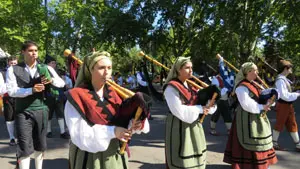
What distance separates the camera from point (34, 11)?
2309cm

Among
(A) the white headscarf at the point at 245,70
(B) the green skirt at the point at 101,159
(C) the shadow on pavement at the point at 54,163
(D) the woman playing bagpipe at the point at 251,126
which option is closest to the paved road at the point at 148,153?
(C) the shadow on pavement at the point at 54,163

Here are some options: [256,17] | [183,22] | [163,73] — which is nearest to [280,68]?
[163,73]

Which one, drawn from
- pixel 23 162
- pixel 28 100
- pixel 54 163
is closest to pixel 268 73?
pixel 54 163

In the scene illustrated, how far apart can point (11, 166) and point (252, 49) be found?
14.6 metres

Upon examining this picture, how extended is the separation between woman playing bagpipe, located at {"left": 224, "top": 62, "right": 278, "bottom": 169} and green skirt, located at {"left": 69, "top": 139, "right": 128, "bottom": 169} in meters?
2.33

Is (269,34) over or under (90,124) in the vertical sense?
over

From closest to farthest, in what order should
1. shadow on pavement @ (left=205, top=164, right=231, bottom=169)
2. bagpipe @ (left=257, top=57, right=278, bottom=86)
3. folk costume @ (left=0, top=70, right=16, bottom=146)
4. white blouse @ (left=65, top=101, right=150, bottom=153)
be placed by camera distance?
white blouse @ (left=65, top=101, right=150, bottom=153)
shadow on pavement @ (left=205, top=164, right=231, bottom=169)
folk costume @ (left=0, top=70, right=16, bottom=146)
bagpipe @ (left=257, top=57, right=278, bottom=86)

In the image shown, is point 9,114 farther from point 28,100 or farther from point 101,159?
point 101,159

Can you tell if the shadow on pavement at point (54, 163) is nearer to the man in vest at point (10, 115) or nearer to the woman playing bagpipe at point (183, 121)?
the man in vest at point (10, 115)

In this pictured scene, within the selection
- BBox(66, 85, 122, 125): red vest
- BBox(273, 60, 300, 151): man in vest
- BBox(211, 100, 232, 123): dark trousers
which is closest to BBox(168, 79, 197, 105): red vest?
BBox(66, 85, 122, 125): red vest

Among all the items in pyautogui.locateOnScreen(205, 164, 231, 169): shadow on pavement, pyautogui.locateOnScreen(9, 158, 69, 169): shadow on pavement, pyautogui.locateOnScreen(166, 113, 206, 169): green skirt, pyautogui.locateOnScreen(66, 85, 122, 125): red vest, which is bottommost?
pyautogui.locateOnScreen(9, 158, 69, 169): shadow on pavement

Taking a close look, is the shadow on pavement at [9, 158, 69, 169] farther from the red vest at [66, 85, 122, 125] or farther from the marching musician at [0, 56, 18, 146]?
the red vest at [66, 85, 122, 125]

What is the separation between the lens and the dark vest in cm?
385

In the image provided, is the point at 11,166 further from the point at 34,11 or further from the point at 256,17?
the point at 34,11
